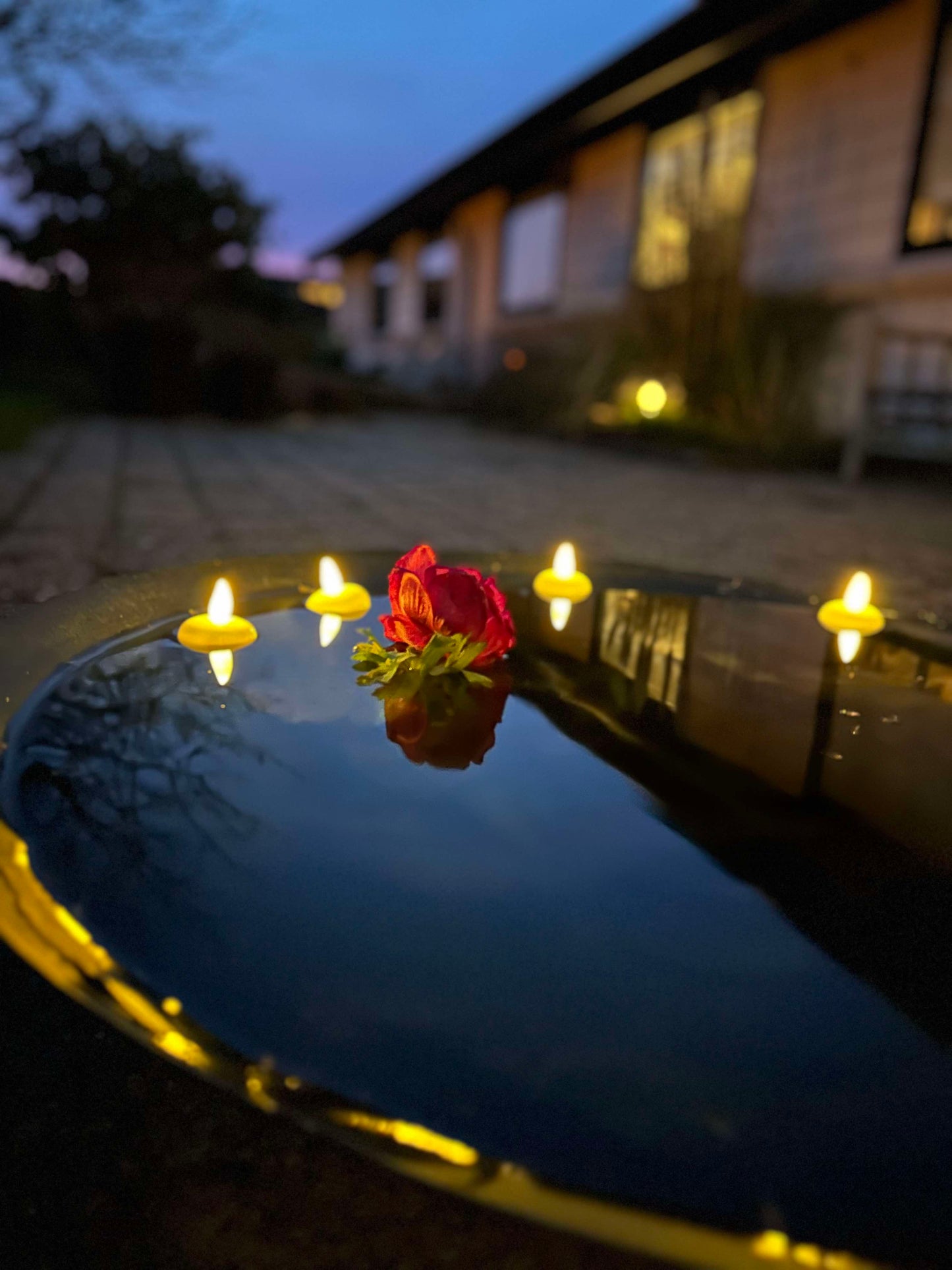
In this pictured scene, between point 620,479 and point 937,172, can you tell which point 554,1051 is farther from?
point 937,172

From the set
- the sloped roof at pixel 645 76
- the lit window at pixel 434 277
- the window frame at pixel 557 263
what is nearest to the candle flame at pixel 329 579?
the sloped roof at pixel 645 76

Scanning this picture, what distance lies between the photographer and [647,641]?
Result: 1316 millimetres

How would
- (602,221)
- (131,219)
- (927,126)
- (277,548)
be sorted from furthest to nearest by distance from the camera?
(131,219) < (602,221) < (927,126) < (277,548)

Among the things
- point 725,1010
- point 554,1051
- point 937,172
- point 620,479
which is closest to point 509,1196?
point 554,1051

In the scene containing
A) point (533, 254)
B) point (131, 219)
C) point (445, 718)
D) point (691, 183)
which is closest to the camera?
point (445, 718)

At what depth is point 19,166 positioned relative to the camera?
1088 cm

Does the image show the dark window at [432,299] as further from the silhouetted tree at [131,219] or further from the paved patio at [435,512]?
the paved patio at [435,512]

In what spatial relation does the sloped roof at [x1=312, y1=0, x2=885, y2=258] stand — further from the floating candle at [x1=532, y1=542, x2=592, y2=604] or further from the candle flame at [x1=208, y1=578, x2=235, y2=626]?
the candle flame at [x1=208, y1=578, x2=235, y2=626]

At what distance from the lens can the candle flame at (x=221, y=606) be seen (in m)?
1.16

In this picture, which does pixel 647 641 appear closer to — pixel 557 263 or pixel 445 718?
pixel 445 718

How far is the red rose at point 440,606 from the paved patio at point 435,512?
163 centimetres

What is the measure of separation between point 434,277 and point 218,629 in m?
16.2

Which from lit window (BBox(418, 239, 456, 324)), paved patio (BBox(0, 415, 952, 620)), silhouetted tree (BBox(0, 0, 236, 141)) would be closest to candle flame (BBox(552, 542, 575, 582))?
paved patio (BBox(0, 415, 952, 620))

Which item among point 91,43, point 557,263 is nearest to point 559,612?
point 91,43
